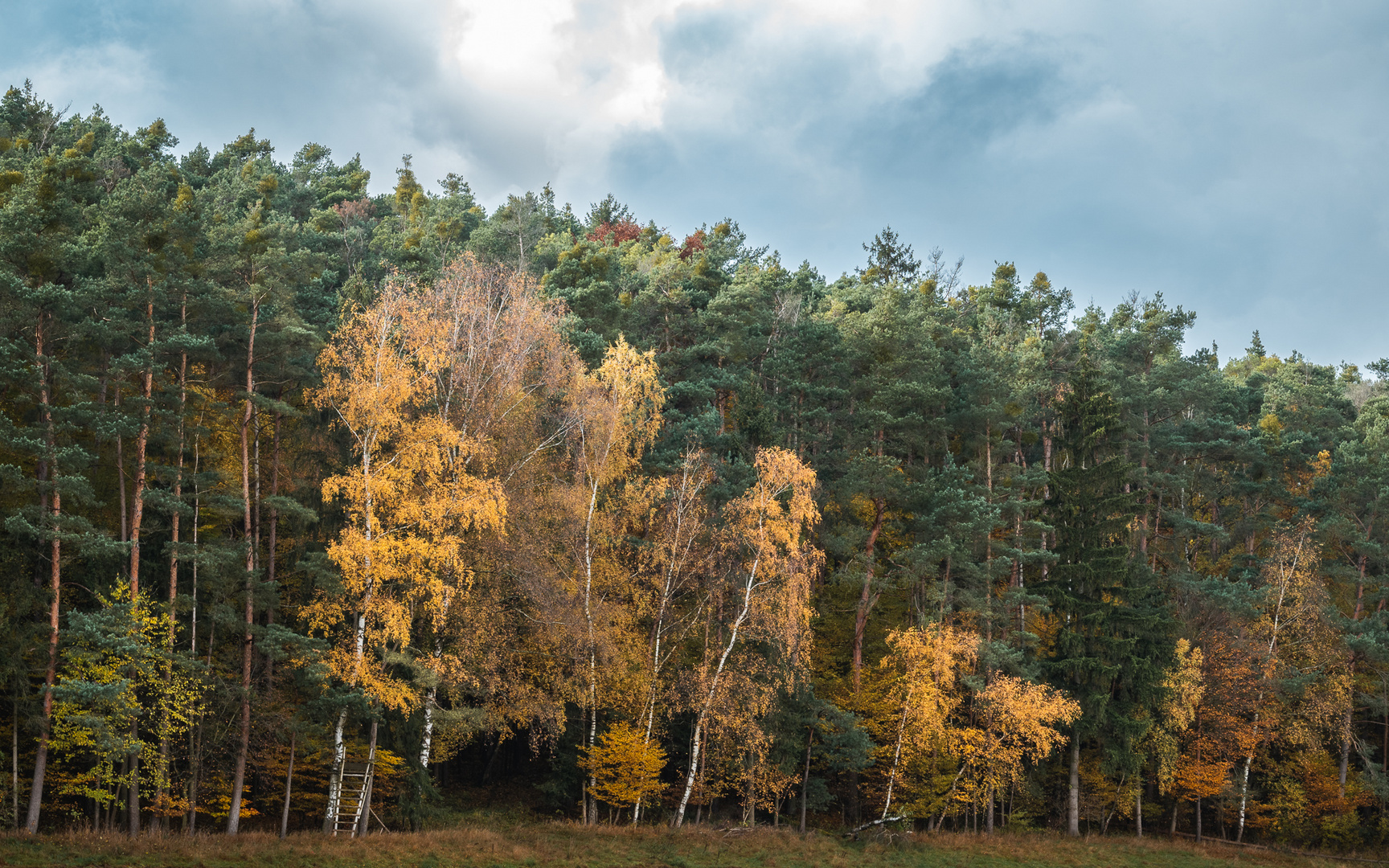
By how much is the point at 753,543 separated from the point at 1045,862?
45.8 feet

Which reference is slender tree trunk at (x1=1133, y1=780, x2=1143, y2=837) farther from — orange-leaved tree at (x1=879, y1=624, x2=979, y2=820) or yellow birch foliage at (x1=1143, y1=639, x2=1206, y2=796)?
orange-leaved tree at (x1=879, y1=624, x2=979, y2=820)

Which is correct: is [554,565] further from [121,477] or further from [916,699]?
[916,699]

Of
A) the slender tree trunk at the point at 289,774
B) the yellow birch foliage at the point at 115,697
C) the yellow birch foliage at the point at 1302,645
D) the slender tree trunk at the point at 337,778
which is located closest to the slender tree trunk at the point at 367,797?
the slender tree trunk at the point at 337,778

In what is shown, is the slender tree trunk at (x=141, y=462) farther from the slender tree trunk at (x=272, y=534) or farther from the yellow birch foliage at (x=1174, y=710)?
the yellow birch foliage at (x=1174, y=710)

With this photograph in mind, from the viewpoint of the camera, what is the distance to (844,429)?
42.0 metres

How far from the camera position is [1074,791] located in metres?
35.1

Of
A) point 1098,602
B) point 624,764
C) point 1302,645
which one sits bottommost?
point 624,764

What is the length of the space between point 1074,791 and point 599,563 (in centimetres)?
2201

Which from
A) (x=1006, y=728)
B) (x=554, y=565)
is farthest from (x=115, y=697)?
(x=1006, y=728)

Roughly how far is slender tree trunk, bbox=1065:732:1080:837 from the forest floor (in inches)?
54.1

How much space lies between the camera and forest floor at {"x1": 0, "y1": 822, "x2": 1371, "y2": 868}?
17922 mm

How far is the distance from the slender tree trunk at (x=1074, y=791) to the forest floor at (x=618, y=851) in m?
1.38

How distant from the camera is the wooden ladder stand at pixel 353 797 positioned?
23.3 meters

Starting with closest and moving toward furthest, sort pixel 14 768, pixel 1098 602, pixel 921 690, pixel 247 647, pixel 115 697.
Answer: pixel 115 697, pixel 14 768, pixel 247 647, pixel 921 690, pixel 1098 602
